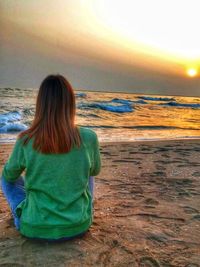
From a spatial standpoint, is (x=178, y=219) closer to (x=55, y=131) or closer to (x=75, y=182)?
(x=75, y=182)

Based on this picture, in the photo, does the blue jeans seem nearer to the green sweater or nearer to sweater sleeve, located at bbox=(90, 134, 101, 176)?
the green sweater

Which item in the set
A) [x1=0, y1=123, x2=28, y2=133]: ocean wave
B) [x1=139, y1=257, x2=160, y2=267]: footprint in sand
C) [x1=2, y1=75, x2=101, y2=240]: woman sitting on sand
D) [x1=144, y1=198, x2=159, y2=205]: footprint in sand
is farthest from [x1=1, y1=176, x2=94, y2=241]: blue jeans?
[x1=0, y1=123, x2=28, y2=133]: ocean wave

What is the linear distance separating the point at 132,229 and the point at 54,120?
50.4 inches

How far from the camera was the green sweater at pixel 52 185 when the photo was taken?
232cm

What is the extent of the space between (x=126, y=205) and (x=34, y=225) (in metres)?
1.35

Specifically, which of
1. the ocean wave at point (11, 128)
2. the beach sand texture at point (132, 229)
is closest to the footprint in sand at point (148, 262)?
the beach sand texture at point (132, 229)

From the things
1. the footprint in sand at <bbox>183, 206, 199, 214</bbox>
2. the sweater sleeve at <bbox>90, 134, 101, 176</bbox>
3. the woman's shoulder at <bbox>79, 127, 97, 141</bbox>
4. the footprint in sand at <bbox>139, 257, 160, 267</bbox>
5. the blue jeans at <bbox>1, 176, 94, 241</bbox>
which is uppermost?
the woman's shoulder at <bbox>79, 127, 97, 141</bbox>

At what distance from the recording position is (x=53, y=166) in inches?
91.3

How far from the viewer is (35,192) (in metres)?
2.37

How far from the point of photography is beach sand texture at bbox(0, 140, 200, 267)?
2.32 metres

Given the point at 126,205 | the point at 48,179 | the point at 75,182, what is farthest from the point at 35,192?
the point at 126,205

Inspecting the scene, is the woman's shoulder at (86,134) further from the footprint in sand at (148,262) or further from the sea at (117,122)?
the sea at (117,122)

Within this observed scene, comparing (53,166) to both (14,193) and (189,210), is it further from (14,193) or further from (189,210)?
(189,210)

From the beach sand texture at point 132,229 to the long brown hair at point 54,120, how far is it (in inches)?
30.3
